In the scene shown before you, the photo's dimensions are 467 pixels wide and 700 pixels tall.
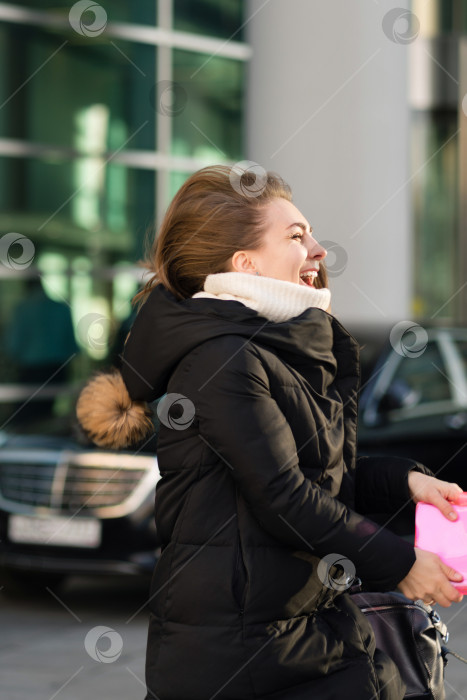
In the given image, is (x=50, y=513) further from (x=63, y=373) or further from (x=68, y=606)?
(x=63, y=373)

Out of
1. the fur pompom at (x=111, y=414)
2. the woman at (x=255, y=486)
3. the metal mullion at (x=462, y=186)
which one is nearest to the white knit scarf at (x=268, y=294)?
the woman at (x=255, y=486)

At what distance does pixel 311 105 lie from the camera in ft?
40.8

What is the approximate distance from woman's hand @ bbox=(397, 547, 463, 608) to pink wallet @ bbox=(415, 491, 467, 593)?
0.7 inches

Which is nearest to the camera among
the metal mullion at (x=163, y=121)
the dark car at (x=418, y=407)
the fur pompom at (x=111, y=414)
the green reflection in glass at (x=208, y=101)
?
the fur pompom at (x=111, y=414)

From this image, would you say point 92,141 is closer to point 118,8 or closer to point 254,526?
point 118,8

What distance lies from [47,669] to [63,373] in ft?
26.0

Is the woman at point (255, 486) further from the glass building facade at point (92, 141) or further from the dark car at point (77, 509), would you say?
the glass building facade at point (92, 141)

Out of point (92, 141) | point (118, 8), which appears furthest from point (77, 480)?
point (118, 8)

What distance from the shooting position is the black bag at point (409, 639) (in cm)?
229

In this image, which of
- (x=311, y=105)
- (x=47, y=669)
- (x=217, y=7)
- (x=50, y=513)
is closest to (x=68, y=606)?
(x=50, y=513)

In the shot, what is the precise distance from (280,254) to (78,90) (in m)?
11.4

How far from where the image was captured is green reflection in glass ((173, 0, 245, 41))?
13.8m

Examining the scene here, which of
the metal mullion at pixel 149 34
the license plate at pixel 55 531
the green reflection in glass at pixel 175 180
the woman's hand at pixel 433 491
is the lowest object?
the license plate at pixel 55 531

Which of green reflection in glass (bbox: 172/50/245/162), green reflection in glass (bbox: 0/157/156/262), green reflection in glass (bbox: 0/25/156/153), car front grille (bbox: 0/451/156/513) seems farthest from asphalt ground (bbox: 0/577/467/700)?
green reflection in glass (bbox: 172/50/245/162)
